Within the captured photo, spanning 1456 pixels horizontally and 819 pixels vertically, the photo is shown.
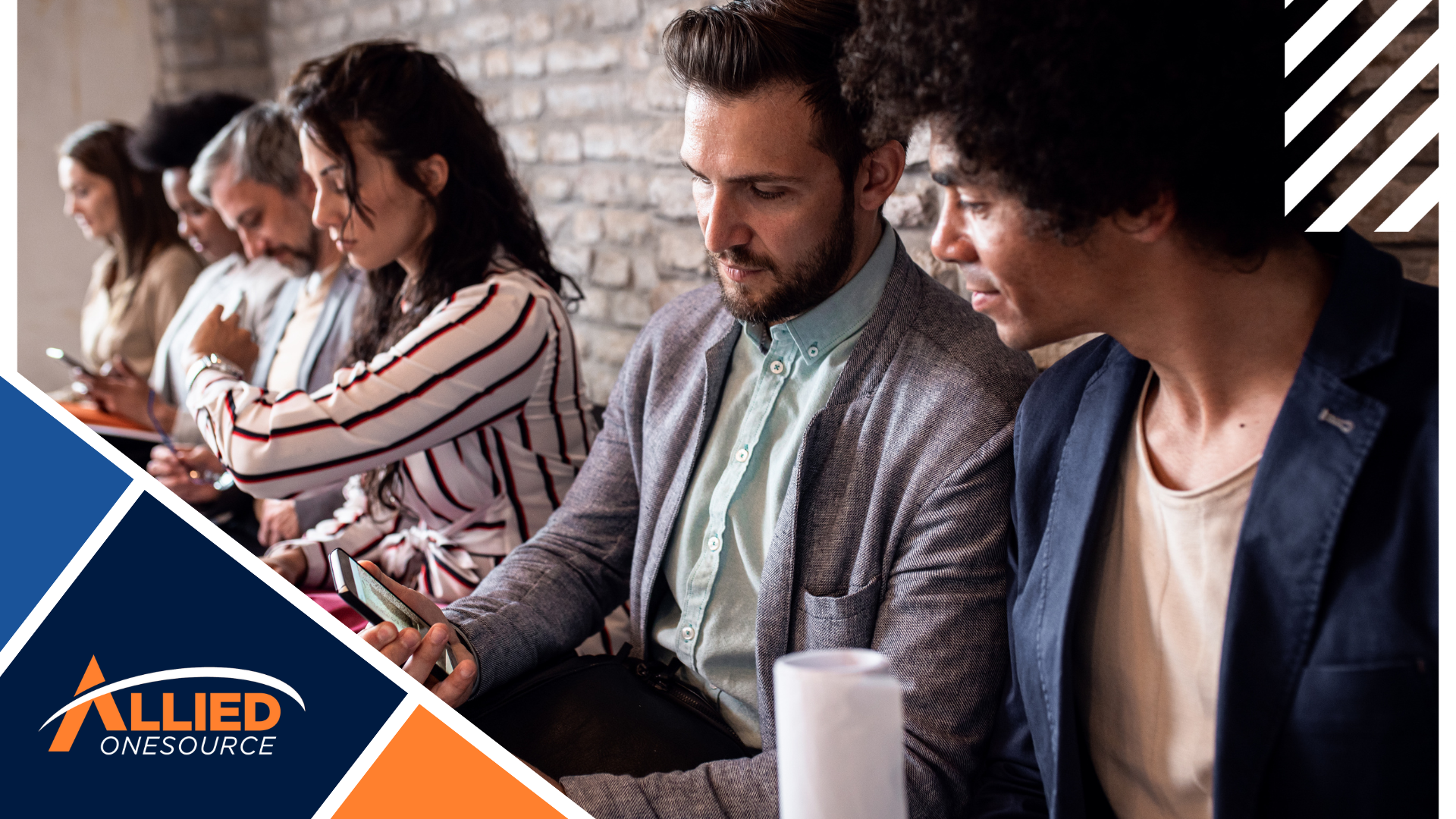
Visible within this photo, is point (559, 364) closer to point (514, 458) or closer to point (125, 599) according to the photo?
point (514, 458)

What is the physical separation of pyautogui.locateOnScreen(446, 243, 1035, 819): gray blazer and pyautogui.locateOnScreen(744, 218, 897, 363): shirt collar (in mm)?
26

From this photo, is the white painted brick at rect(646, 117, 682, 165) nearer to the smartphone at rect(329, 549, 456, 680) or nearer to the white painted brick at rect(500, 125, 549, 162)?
the white painted brick at rect(500, 125, 549, 162)

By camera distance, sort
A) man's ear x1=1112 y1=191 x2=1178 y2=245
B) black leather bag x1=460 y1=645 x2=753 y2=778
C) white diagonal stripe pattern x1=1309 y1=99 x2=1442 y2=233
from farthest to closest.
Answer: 1. black leather bag x1=460 y1=645 x2=753 y2=778
2. white diagonal stripe pattern x1=1309 y1=99 x2=1442 y2=233
3. man's ear x1=1112 y1=191 x2=1178 y2=245

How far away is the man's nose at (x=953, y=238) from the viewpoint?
102 cm

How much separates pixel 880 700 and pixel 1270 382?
0.56 metres

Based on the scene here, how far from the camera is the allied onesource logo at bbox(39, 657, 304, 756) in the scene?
0.92m

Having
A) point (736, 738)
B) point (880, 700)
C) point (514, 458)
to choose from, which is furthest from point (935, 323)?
point (514, 458)

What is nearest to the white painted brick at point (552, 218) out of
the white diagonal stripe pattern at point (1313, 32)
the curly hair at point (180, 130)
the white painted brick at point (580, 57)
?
the white painted brick at point (580, 57)

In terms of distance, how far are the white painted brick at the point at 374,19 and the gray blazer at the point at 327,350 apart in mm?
1352

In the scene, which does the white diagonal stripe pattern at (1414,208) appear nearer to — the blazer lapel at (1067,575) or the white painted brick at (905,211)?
the blazer lapel at (1067,575)

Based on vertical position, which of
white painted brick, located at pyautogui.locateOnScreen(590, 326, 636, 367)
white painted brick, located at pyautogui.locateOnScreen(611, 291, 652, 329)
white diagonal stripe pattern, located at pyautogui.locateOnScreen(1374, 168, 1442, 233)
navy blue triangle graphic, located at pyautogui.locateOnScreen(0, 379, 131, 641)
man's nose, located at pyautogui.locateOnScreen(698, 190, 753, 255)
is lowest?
white painted brick, located at pyautogui.locateOnScreen(590, 326, 636, 367)

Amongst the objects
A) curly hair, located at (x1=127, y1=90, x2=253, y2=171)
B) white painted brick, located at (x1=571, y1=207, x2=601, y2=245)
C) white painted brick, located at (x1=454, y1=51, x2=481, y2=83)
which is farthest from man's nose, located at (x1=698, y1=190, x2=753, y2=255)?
curly hair, located at (x1=127, y1=90, x2=253, y2=171)

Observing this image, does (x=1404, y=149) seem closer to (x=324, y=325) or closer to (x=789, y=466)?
(x=789, y=466)

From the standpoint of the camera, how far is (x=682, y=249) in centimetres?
261
